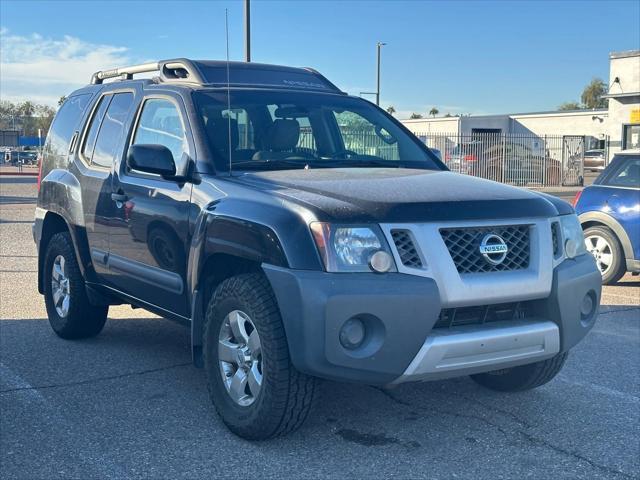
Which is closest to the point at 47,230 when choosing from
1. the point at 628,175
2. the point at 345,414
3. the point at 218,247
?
the point at 218,247

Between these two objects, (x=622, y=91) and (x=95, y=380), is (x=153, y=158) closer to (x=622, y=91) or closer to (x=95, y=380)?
(x=95, y=380)

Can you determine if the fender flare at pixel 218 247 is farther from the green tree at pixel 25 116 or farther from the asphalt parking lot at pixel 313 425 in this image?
the green tree at pixel 25 116

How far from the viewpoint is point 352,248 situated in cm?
366

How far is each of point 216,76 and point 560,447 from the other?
3.14 meters

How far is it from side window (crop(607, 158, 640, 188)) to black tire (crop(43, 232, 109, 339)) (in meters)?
5.92

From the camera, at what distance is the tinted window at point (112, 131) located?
18.4 feet

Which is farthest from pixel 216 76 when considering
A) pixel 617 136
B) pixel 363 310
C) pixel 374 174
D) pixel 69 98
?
pixel 617 136

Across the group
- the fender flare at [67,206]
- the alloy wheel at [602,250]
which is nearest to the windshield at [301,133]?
the fender flare at [67,206]

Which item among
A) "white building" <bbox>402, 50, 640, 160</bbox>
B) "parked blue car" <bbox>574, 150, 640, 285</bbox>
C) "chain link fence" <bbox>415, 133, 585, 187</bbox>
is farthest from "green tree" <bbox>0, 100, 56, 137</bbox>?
"parked blue car" <bbox>574, 150, 640, 285</bbox>

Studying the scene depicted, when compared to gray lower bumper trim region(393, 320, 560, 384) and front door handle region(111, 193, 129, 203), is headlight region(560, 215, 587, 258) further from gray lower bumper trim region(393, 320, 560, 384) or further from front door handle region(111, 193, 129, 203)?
front door handle region(111, 193, 129, 203)

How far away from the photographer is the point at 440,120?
53.7 metres

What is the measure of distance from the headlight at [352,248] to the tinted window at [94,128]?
2.90m

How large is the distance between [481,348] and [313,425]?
1.09m

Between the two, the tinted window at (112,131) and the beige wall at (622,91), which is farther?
the beige wall at (622,91)
